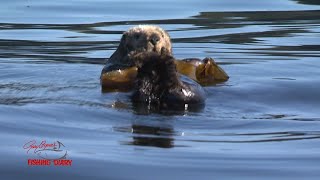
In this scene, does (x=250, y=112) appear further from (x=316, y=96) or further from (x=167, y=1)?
(x=167, y=1)

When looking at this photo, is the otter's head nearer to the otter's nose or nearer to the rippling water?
the otter's nose

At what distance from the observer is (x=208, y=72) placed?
778cm

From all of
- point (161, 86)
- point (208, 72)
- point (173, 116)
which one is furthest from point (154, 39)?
point (173, 116)

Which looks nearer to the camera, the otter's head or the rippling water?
the rippling water

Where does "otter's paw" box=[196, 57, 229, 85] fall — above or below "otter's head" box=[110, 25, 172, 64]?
below

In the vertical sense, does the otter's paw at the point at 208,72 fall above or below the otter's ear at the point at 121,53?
below

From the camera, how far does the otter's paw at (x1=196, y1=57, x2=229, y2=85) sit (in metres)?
7.77

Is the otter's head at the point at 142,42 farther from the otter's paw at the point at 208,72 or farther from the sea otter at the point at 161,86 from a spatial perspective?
the sea otter at the point at 161,86

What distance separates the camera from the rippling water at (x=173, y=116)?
15.6ft

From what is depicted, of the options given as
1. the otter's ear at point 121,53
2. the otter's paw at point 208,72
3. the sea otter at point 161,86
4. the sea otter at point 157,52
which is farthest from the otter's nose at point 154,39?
the sea otter at point 161,86

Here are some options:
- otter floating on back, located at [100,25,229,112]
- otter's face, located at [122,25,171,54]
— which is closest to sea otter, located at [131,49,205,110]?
otter floating on back, located at [100,25,229,112]

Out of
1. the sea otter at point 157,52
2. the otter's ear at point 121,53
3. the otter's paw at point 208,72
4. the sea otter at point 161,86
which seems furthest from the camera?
the otter's ear at point 121,53

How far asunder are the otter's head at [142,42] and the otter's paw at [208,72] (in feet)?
1.08

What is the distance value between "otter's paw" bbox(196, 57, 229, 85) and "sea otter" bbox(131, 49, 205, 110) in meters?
1.13
